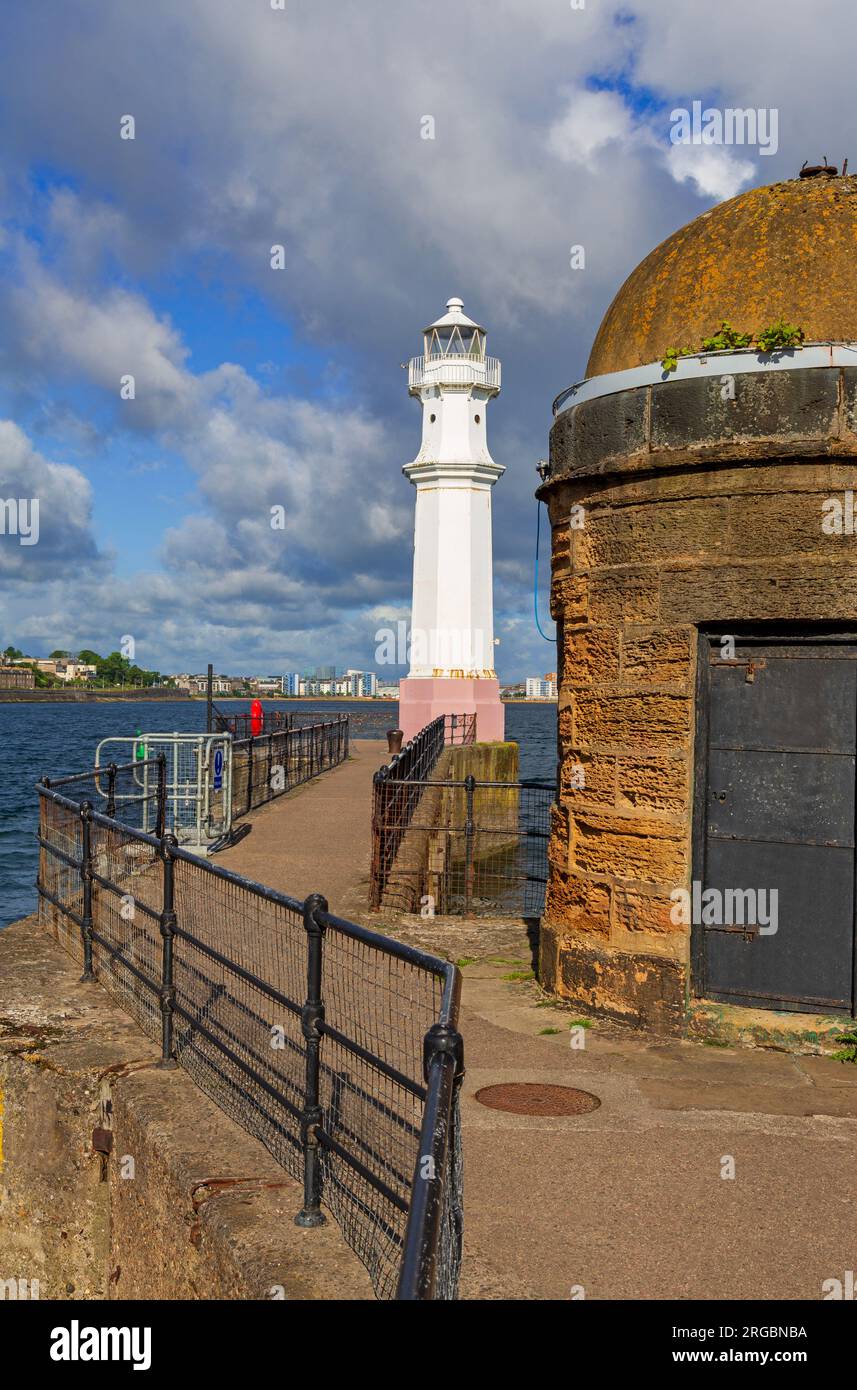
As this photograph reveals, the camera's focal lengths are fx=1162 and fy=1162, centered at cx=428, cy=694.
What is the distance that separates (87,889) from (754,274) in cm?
594

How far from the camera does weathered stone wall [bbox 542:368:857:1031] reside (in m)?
6.78

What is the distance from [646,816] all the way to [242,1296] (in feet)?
13.0

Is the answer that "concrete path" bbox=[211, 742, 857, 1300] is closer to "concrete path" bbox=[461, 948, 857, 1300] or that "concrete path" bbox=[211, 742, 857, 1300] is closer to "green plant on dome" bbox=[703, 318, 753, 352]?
"concrete path" bbox=[461, 948, 857, 1300]

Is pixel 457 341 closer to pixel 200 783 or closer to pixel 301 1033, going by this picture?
pixel 200 783

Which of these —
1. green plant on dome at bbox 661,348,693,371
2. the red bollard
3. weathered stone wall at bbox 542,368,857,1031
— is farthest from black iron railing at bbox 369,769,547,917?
the red bollard

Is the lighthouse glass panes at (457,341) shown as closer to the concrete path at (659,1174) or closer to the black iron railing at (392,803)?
the black iron railing at (392,803)

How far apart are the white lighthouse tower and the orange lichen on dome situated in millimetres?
27495

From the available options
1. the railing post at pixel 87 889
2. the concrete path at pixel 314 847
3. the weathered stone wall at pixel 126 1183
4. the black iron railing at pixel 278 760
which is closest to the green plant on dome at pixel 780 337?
the concrete path at pixel 314 847

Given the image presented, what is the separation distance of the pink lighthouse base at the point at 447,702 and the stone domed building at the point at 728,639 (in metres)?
27.4

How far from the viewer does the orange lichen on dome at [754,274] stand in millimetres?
6949
